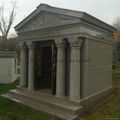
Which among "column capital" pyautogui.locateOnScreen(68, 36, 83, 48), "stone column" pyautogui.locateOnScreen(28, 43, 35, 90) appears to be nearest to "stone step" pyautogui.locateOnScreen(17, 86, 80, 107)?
"stone column" pyautogui.locateOnScreen(28, 43, 35, 90)

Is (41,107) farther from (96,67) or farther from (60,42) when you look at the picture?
(96,67)

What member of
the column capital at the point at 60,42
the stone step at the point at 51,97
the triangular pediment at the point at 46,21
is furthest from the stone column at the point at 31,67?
the column capital at the point at 60,42

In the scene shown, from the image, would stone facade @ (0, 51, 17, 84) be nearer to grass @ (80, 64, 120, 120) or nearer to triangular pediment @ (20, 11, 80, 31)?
triangular pediment @ (20, 11, 80, 31)

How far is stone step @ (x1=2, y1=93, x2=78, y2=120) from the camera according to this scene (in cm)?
633

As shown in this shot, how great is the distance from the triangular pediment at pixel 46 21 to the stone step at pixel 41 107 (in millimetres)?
3098

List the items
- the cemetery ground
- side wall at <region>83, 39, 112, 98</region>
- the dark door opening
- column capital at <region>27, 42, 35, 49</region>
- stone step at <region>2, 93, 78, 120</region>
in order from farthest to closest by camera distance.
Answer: the dark door opening < column capital at <region>27, 42, 35, 49</region> < side wall at <region>83, 39, 112, 98</region> < the cemetery ground < stone step at <region>2, 93, 78, 120</region>

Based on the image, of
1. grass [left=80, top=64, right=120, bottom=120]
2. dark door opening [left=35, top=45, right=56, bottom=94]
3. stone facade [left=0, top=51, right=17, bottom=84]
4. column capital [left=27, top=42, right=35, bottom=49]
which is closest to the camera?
grass [left=80, top=64, right=120, bottom=120]

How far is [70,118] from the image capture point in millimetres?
6145

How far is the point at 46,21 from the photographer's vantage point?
320 inches

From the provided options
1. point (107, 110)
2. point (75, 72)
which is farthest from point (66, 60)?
point (107, 110)

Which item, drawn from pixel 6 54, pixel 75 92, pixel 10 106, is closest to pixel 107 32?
pixel 75 92

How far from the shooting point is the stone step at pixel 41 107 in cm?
633

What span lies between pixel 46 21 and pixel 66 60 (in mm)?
1832

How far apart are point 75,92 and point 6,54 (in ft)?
28.7
